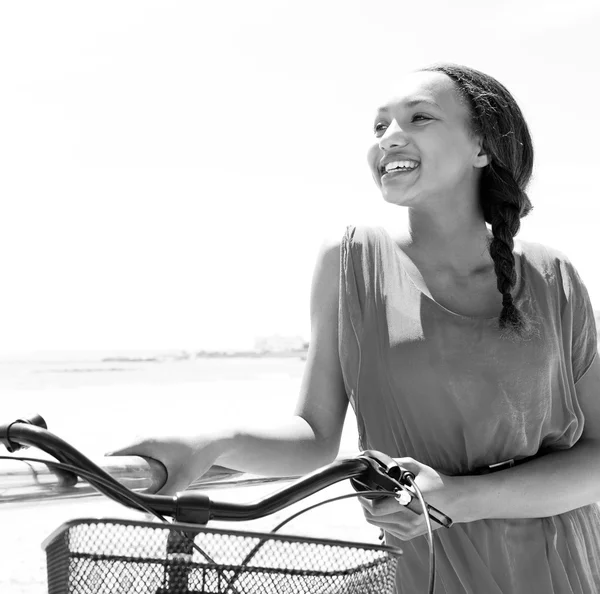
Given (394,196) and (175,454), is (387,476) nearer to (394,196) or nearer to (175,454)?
(175,454)

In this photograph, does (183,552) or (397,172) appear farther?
(397,172)

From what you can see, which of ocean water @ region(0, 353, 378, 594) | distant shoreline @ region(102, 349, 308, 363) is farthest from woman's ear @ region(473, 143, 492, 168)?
distant shoreline @ region(102, 349, 308, 363)

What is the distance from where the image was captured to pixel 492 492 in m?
1.80

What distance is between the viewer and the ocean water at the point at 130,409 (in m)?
6.90

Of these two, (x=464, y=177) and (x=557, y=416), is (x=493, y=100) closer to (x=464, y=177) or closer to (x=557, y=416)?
(x=464, y=177)

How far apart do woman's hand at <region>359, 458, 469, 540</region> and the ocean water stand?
0.69ft

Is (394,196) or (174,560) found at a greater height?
(394,196)

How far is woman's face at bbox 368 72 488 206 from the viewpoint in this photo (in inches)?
76.7

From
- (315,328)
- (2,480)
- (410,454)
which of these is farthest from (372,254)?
(2,480)

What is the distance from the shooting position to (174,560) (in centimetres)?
96

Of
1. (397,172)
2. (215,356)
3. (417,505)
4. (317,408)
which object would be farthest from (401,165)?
(215,356)

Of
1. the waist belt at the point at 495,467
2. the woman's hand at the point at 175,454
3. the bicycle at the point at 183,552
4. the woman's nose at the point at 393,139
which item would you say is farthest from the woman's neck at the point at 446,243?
the bicycle at the point at 183,552

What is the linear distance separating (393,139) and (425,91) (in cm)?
17

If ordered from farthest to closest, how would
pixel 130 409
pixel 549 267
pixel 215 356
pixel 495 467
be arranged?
pixel 215 356 < pixel 130 409 < pixel 549 267 < pixel 495 467
